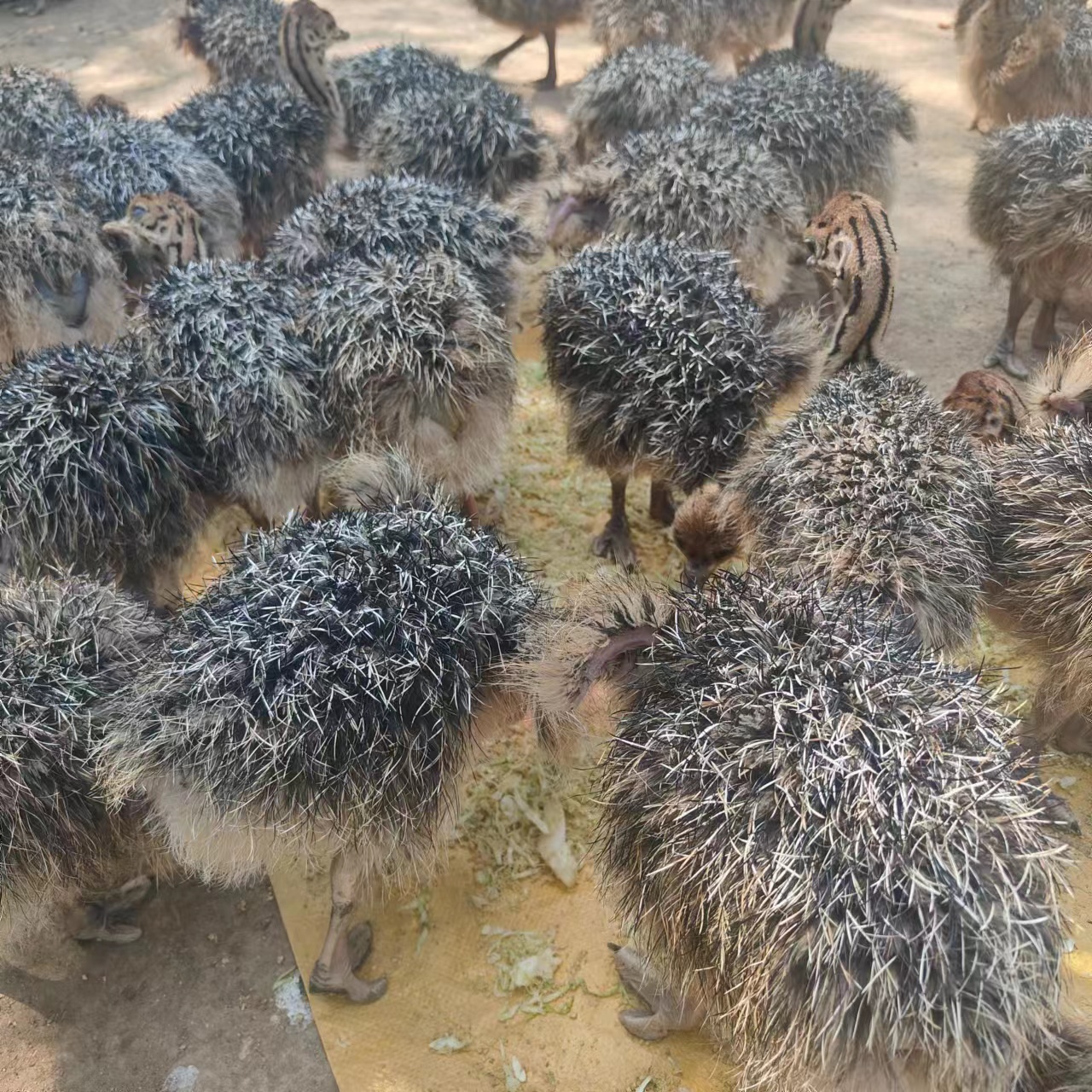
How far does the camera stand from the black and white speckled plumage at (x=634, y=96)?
199 inches

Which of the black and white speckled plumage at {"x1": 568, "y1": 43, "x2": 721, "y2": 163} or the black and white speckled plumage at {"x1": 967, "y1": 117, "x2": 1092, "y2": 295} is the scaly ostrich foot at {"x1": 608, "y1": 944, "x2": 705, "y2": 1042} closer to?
the black and white speckled plumage at {"x1": 967, "y1": 117, "x2": 1092, "y2": 295}

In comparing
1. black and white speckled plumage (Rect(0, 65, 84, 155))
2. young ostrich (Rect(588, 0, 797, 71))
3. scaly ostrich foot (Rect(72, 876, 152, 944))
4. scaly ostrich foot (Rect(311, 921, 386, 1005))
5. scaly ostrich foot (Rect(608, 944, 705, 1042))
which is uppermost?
young ostrich (Rect(588, 0, 797, 71))

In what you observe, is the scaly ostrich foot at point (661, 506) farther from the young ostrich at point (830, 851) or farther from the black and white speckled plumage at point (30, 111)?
the black and white speckled plumage at point (30, 111)

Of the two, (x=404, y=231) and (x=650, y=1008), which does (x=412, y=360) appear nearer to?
(x=404, y=231)

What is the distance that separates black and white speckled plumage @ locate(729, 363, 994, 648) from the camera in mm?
2342

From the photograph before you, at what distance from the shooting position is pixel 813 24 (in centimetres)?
600

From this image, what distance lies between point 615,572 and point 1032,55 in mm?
4433

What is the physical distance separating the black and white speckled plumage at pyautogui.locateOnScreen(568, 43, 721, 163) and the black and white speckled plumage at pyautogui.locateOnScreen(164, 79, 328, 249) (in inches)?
56.4

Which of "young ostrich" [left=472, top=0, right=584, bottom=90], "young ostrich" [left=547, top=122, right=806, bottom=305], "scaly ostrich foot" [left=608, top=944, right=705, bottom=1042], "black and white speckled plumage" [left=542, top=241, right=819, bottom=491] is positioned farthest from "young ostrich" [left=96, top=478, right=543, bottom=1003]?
"young ostrich" [left=472, top=0, right=584, bottom=90]

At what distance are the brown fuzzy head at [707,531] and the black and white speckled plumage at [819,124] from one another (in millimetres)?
2211

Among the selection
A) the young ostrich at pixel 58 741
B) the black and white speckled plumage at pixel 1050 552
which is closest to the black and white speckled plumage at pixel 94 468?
the young ostrich at pixel 58 741

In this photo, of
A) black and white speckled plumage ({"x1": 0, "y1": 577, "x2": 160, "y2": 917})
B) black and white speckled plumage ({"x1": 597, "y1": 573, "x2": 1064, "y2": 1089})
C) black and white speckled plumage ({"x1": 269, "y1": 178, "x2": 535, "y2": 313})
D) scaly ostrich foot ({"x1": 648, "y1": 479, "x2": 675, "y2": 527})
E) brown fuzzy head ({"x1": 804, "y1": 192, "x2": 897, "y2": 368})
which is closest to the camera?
black and white speckled plumage ({"x1": 597, "y1": 573, "x2": 1064, "y2": 1089})

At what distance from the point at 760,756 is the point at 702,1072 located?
1.09 m

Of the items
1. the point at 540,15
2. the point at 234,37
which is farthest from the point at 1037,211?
the point at 234,37
